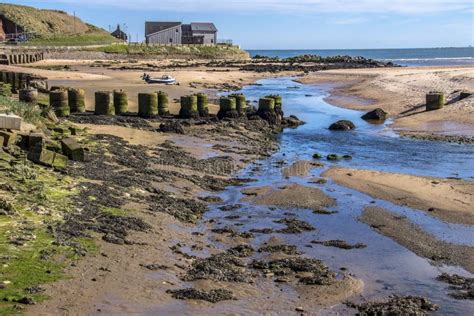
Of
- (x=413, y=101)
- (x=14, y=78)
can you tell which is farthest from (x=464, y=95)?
(x=14, y=78)

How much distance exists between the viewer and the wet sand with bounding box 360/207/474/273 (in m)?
10.9

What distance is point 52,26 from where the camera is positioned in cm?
11344

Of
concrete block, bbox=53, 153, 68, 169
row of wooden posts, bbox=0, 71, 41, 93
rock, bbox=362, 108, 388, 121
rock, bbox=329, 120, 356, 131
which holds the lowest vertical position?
rock, bbox=329, 120, 356, 131

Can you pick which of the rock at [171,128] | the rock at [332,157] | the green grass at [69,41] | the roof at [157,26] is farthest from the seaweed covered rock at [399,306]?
the roof at [157,26]

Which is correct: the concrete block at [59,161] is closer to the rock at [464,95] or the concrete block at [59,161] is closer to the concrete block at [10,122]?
the concrete block at [10,122]

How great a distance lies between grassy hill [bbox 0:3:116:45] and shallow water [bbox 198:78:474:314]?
6972cm

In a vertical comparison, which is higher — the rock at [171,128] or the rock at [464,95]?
the rock at [464,95]

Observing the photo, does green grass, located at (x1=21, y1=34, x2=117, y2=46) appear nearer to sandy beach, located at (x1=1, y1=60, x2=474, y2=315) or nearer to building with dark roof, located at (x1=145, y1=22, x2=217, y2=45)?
building with dark roof, located at (x1=145, y1=22, x2=217, y2=45)

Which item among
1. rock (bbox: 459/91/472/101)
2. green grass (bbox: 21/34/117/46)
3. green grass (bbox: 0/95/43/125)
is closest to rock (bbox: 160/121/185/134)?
green grass (bbox: 0/95/43/125)

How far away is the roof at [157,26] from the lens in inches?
4336

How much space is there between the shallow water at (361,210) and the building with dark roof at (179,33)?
84.1m

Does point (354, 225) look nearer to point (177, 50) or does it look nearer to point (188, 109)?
point (188, 109)

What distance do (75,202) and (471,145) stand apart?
1754 centimetres

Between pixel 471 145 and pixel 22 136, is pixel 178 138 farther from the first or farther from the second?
pixel 471 145
